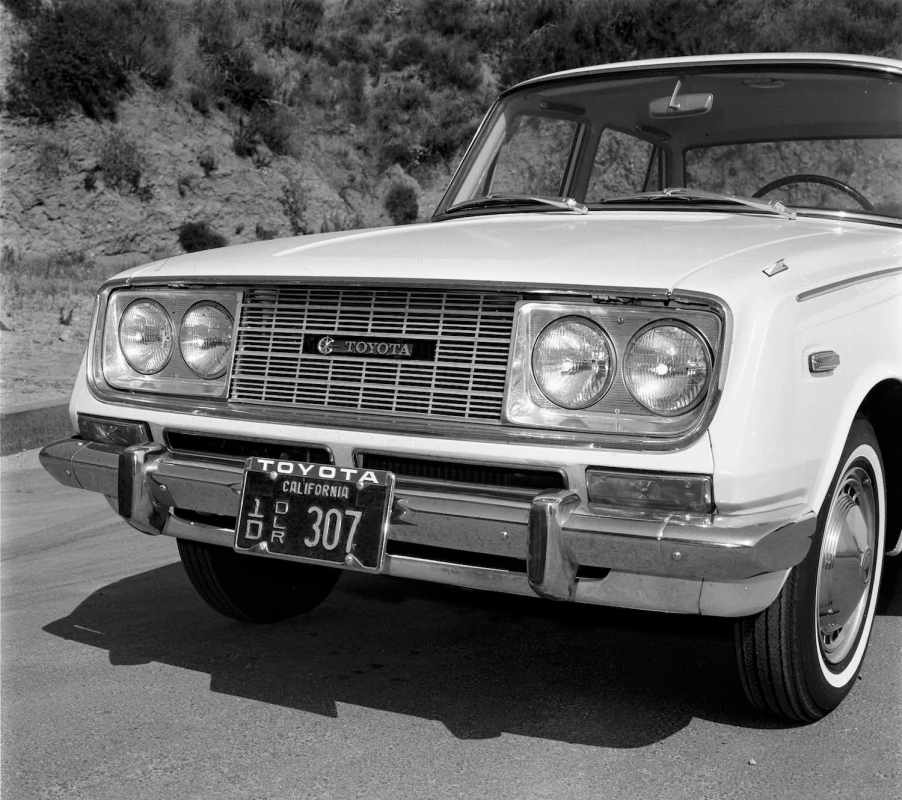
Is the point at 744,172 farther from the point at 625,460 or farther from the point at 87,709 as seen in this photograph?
the point at 87,709

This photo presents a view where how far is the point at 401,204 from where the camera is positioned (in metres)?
24.6

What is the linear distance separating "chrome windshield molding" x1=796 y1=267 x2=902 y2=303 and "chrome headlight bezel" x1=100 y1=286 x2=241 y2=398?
1359 millimetres

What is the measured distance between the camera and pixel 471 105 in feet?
90.1

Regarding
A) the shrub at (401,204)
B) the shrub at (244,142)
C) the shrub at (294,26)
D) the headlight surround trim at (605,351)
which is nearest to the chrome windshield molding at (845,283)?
the headlight surround trim at (605,351)

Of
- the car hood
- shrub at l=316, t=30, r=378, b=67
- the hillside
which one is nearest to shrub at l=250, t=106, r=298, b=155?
the hillside

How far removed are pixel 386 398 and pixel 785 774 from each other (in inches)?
47.6

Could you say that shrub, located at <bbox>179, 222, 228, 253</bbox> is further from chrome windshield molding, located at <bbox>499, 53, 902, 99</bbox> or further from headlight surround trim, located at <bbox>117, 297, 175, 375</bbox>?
headlight surround trim, located at <bbox>117, 297, 175, 375</bbox>

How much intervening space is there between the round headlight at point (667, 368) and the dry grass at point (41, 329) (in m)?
5.57

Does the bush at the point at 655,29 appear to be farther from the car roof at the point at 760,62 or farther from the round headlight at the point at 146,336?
the round headlight at the point at 146,336

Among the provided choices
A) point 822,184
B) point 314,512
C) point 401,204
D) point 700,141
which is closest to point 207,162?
point 401,204

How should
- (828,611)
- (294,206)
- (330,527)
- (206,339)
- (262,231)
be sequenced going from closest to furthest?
(330,527) → (828,611) → (206,339) → (262,231) → (294,206)

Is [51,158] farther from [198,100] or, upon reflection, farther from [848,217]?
[848,217]

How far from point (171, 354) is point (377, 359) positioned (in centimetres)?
65

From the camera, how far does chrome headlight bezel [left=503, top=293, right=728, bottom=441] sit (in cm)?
234
